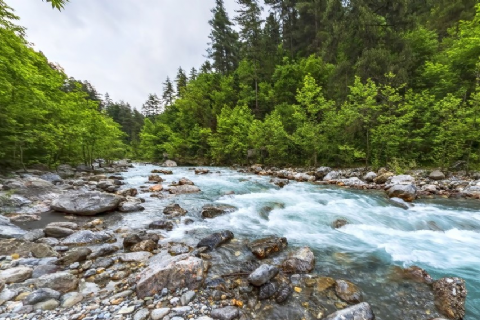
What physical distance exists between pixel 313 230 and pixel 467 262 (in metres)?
2.82

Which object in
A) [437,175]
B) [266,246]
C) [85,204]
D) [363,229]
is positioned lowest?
[363,229]

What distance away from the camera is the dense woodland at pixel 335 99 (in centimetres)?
966

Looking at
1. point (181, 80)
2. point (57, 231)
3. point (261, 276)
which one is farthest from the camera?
point (181, 80)

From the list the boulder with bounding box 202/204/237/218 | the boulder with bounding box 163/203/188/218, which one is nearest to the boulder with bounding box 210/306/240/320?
the boulder with bounding box 202/204/237/218

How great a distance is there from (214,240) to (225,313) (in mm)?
1938

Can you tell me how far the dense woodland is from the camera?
31.7ft

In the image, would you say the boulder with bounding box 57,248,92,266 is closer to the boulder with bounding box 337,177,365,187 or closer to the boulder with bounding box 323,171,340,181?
the boulder with bounding box 337,177,365,187

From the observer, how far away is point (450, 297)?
2.68 m

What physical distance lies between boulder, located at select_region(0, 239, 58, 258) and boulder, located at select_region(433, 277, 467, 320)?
19.5 ft

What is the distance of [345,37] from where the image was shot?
46.5ft

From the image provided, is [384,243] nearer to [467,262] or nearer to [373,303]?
[467,262]

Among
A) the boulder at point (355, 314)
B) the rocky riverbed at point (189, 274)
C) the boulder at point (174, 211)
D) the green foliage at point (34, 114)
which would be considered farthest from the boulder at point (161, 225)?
the green foliage at point (34, 114)

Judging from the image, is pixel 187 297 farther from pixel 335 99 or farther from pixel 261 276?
pixel 335 99

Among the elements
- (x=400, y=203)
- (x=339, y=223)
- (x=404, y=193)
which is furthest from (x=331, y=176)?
(x=339, y=223)
